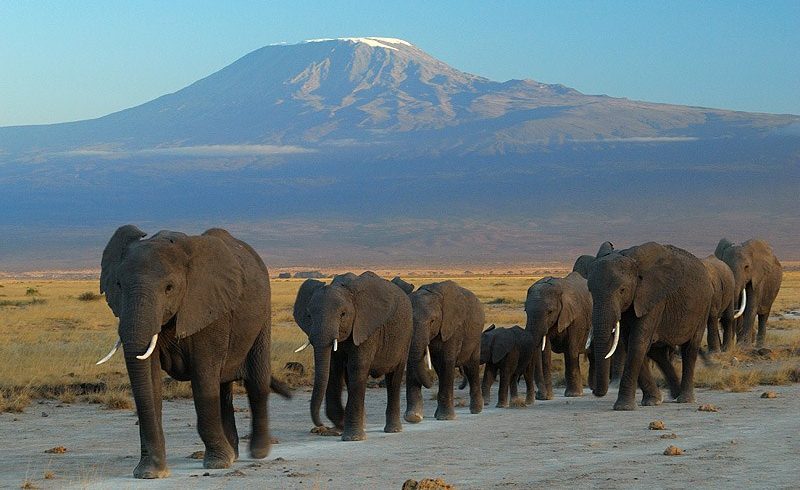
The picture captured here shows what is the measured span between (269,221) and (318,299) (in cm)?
17662

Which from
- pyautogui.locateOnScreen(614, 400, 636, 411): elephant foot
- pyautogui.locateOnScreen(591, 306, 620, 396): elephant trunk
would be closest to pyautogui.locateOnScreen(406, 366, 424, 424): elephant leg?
pyautogui.locateOnScreen(591, 306, 620, 396): elephant trunk

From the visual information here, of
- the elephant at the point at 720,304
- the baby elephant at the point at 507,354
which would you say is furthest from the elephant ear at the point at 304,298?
the elephant at the point at 720,304

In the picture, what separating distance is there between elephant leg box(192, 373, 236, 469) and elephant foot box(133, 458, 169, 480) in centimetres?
57

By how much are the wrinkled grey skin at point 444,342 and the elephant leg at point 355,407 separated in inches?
85.4

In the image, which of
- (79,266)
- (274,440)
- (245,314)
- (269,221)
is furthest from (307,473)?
(269,221)

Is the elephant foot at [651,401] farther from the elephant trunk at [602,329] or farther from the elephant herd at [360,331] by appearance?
the elephant trunk at [602,329]

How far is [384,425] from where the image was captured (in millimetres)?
17578

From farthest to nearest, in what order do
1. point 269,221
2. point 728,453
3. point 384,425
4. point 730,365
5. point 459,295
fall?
point 269,221
point 730,365
point 459,295
point 384,425
point 728,453

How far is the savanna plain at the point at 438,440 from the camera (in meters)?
12.8

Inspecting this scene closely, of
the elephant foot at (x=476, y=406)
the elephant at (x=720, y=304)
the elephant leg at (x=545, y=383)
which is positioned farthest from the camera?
the elephant at (x=720, y=304)

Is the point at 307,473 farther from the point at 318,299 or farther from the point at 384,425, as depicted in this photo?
the point at 384,425

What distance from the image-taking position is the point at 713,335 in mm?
26938

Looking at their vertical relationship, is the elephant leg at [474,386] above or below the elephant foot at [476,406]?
above

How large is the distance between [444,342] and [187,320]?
261 inches
